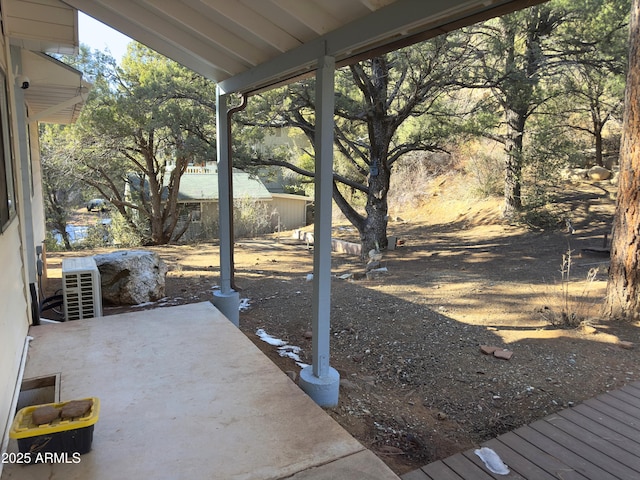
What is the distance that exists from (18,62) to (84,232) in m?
15.2

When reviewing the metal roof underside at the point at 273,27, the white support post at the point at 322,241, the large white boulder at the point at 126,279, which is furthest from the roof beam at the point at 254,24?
the large white boulder at the point at 126,279

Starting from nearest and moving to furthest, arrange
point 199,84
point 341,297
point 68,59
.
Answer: point 341,297 < point 199,84 < point 68,59

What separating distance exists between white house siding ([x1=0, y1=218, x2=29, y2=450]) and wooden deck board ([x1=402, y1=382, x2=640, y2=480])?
1.98 m

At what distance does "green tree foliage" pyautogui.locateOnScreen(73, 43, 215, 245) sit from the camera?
9.67 meters

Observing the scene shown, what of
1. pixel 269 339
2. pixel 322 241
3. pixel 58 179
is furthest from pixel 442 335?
pixel 58 179

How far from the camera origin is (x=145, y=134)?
40.7 feet

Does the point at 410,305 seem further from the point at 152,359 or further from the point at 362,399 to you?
the point at 152,359

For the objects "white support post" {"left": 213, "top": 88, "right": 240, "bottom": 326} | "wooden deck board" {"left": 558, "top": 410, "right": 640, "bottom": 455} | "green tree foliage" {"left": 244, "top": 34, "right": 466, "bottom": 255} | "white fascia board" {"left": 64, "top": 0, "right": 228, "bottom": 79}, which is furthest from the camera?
"green tree foliage" {"left": 244, "top": 34, "right": 466, "bottom": 255}

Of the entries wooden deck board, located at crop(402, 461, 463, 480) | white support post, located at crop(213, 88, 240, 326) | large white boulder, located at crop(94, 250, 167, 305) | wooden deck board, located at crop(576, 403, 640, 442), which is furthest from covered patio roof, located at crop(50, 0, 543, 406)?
large white boulder, located at crop(94, 250, 167, 305)

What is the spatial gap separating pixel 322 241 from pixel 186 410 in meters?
1.23

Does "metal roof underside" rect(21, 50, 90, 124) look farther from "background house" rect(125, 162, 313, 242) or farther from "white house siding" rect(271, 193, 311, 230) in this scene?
"white house siding" rect(271, 193, 311, 230)

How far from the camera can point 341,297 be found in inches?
229

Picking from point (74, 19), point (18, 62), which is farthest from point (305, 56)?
point (18, 62)

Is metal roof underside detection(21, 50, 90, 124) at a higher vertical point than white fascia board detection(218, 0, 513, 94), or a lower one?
higher
